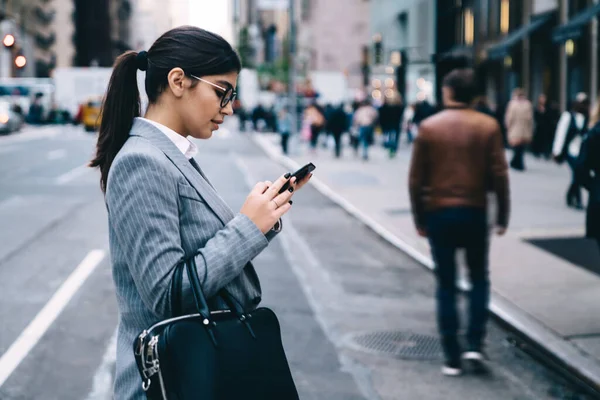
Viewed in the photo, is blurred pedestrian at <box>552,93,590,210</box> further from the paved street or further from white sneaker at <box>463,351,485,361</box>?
white sneaker at <box>463,351,485,361</box>

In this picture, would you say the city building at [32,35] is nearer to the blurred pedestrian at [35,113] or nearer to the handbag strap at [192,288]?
the blurred pedestrian at [35,113]

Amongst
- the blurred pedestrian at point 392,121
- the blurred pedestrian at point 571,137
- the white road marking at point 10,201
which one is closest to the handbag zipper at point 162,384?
the blurred pedestrian at point 571,137

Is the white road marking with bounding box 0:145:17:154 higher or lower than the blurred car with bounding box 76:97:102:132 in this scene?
lower

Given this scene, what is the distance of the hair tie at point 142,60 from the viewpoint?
236 cm

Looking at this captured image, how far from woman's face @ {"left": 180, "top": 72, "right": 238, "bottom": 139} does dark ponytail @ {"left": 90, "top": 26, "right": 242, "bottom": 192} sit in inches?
0.6

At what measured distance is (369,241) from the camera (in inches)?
486

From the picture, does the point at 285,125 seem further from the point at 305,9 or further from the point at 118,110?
the point at 305,9

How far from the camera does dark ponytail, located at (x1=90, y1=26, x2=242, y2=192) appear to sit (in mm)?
2275

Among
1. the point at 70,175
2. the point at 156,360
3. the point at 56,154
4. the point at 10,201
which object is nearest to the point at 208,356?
the point at 156,360

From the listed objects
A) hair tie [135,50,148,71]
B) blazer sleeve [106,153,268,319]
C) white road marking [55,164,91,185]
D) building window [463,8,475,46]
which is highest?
building window [463,8,475,46]

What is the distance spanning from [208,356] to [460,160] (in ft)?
13.6

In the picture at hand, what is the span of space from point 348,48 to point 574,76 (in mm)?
81333

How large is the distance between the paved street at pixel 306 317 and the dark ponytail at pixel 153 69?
3486 millimetres

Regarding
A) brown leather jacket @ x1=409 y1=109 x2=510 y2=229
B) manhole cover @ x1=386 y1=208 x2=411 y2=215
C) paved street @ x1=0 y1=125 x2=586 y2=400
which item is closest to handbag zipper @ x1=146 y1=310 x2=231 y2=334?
paved street @ x1=0 y1=125 x2=586 y2=400
